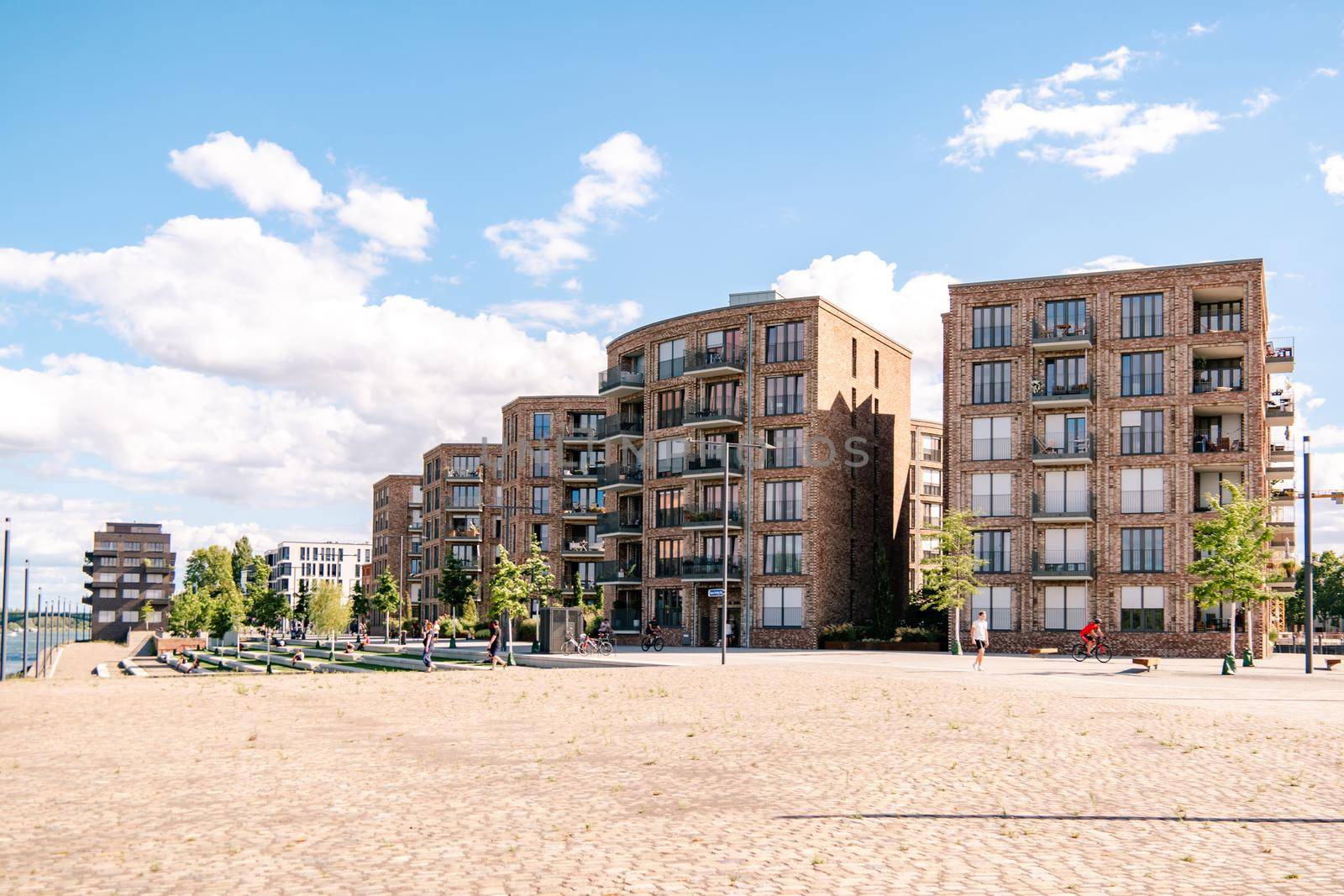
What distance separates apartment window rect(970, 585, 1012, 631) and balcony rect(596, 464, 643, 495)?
2134 centimetres

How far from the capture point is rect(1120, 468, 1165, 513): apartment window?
180 feet

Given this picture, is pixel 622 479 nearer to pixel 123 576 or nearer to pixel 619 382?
pixel 619 382

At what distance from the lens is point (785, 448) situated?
61594 mm

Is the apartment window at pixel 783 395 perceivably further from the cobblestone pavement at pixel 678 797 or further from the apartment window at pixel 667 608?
the cobblestone pavement at pixel 678 797

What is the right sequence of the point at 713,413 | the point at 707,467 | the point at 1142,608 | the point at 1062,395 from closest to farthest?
the point at 1142,608, the point at 1062,395, the point at 707,467, the point at 713,413

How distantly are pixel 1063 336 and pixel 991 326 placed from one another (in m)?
3.64

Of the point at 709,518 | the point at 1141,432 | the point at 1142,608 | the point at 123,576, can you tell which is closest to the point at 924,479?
the point at 709,518

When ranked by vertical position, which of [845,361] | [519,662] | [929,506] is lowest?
[519,662]

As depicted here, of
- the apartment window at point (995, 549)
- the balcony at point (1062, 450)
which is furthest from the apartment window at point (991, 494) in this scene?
the balcony at point (1062, 450)

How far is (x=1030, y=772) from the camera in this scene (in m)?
14.1

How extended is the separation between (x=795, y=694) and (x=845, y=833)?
15401 millimetres

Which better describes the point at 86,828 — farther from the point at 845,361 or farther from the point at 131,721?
the point at 845,361

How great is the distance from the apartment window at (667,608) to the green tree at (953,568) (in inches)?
585

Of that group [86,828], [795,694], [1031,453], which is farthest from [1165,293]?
[86,828]
